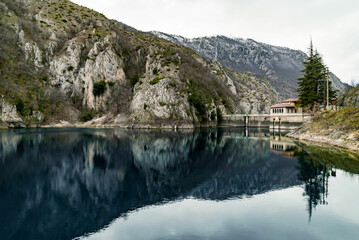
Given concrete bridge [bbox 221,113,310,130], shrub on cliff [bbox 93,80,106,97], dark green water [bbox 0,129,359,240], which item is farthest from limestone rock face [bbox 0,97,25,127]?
concrete bridge [bbox 221,113,310,130]

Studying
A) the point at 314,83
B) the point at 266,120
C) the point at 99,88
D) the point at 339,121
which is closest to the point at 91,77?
the point at 99,88

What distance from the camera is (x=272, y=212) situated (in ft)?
55.2

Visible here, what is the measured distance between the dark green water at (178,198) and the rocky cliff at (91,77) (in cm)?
7236

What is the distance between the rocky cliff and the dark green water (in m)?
72.4

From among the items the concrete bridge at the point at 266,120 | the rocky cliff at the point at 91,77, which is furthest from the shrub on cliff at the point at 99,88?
the concrete bridge at the point at 266,120

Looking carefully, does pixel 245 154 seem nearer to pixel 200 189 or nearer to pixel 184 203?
pixel 200 189

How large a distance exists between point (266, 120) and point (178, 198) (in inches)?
4412

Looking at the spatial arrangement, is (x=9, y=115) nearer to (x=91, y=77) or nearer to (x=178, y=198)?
(x=91, y=77)

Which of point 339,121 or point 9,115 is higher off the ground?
point 9,115

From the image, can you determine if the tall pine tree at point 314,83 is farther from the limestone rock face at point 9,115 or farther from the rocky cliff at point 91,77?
the limestone rock face at point 9,115

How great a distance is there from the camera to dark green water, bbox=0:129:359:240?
13.9 m

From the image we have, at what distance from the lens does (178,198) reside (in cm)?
1956

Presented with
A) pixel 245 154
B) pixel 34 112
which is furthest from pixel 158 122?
pixel 245 154

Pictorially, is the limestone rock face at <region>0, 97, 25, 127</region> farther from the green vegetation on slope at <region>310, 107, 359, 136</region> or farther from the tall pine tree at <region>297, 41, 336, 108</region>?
the tall pine tree at <region>297, 41, 336, 108</region>
